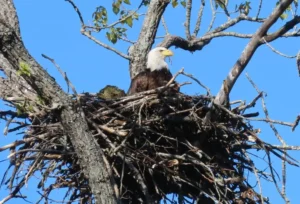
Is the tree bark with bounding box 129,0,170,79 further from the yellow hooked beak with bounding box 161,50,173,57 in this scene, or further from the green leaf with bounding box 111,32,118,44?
the green leaf with bounding box 111,32,118,44

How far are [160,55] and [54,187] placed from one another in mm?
2400

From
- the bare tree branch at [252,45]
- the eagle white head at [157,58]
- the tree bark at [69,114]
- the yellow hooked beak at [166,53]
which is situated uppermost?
the yellow hooked beak at [166,53]

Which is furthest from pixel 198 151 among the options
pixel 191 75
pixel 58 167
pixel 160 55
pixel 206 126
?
pixel 160 55

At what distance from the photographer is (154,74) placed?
9180 mm

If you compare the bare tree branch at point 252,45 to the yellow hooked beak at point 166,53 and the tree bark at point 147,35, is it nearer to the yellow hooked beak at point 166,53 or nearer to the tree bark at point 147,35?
the tree bark at point 147,35

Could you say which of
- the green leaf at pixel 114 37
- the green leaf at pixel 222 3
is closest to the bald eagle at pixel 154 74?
the green leaf at pixel 114 37

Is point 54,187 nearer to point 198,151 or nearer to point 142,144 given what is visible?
point 142,144

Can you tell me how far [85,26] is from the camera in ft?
31.9

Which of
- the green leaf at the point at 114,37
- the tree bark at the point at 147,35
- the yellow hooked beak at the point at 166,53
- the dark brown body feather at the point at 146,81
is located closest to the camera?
the dark brown body feather at the point at 146,81

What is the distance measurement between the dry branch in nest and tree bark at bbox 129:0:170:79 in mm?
1471

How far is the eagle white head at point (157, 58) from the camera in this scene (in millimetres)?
9391

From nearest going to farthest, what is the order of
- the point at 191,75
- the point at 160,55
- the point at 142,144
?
the point at 191,75, the point at 142,144, the point at 160,55

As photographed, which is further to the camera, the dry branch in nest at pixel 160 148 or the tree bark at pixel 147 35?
the tree bark at pixel 147 35

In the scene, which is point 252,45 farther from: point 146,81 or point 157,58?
point 157,58
